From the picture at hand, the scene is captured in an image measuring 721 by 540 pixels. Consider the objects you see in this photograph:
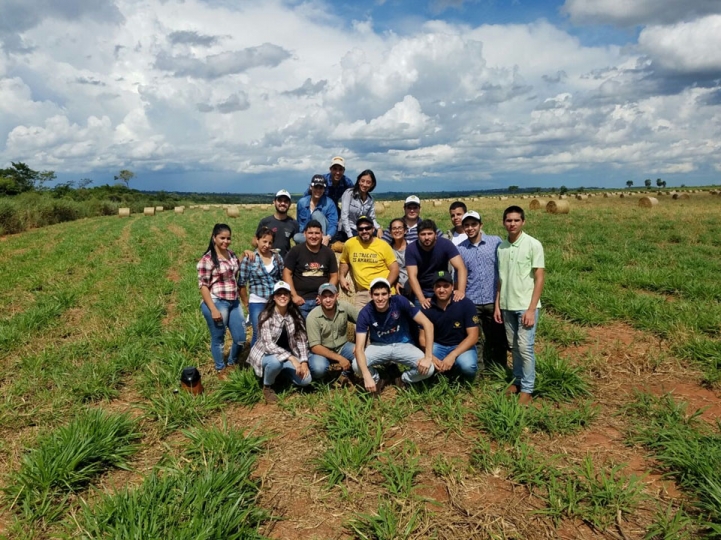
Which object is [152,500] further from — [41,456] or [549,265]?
[549,265]

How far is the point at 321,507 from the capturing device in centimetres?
313

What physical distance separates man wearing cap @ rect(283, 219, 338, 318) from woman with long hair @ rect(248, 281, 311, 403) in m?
0.36

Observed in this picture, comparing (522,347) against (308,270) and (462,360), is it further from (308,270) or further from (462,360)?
(308,270)

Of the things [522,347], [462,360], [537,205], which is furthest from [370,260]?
[537,205]

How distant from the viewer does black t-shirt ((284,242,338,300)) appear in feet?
16.9

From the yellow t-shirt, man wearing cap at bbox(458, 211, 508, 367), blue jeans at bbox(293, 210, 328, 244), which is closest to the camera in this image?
man wearing cap at bbox(458, 211, 508, 367)

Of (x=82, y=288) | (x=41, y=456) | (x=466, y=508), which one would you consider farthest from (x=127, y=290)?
(x=466, y=508)

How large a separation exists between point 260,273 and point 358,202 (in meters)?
1.73

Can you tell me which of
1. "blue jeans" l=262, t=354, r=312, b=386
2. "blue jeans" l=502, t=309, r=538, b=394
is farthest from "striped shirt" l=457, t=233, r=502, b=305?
"blue jeans" l=262, t=354, r=312, b=386

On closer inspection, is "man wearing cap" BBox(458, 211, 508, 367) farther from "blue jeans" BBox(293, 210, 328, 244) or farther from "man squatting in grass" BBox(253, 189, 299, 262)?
"man squatting in grass" BBox(253, 189, 299, 262)

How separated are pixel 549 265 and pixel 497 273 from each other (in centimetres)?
608

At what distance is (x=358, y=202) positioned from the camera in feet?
19.5

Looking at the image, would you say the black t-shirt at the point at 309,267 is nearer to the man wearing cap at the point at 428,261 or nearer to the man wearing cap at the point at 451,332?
the man wearing cap at the point at 428,261

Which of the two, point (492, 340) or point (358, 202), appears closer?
point (492, 340)
